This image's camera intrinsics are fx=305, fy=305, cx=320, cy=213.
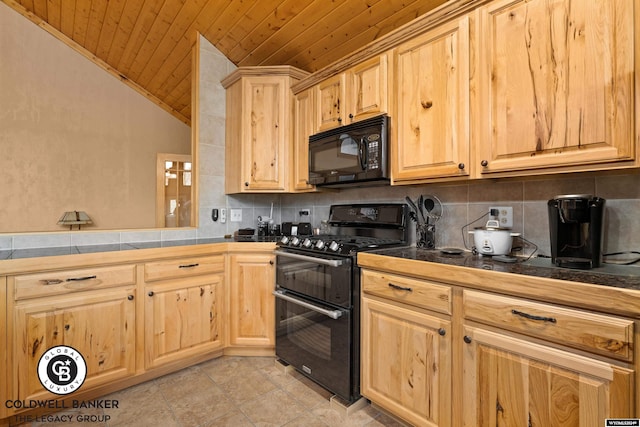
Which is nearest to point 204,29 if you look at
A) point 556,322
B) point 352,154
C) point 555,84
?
point 352,154

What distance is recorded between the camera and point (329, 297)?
5.91 feet

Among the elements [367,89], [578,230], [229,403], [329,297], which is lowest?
[229,403]

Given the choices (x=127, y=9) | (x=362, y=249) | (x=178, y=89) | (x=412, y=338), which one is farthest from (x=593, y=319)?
(x=178, y=89)

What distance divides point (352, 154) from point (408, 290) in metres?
0.95

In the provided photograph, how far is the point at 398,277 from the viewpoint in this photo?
A: 4.96ft

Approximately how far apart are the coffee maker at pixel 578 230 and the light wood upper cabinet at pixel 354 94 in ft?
3.41

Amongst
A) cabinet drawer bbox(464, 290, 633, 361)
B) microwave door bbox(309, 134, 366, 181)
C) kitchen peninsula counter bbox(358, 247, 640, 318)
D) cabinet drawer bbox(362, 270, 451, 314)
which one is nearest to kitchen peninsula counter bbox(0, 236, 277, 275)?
microwave door bbox(309, 134, 366, 181)

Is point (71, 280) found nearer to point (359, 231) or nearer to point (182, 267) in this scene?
point (182, 267)

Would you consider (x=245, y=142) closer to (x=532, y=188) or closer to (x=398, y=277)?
(x=398, y=277)

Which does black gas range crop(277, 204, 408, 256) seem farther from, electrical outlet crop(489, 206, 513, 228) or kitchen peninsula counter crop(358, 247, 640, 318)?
electrical outlet crop(489, 206, 513, 228)

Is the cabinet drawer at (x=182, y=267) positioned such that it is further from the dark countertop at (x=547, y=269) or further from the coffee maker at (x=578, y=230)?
the coffee maker at (x=578, y=230)

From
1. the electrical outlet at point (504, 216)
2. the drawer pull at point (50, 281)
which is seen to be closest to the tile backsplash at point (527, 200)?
the electrical outlet at point (504, 216)

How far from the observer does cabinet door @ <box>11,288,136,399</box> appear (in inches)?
61.7

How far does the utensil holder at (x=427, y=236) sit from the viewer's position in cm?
188
